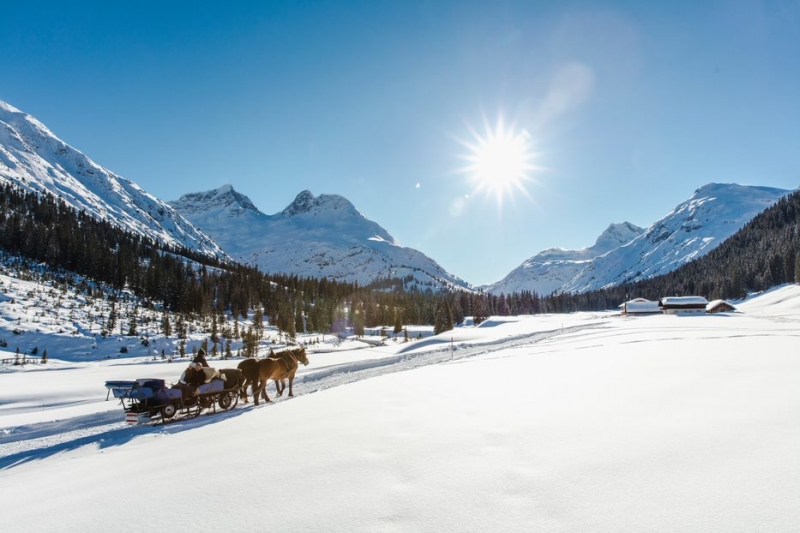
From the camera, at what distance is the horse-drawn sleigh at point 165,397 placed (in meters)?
11.4

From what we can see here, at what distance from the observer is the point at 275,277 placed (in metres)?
125

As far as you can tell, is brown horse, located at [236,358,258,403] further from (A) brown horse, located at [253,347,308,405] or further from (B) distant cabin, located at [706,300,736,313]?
(B) distant cabin, located at [706,300,736,313]

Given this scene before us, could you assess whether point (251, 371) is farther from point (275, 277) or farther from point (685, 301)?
point (275, 277)

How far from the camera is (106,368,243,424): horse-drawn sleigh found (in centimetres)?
1138

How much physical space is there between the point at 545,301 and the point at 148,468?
16519cm


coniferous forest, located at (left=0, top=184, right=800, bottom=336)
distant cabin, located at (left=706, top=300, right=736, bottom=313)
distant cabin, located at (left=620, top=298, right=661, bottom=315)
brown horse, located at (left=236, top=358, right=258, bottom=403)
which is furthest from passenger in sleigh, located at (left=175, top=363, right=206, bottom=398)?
distant cabin, located at (left=706, top=300, right=736, bottom=313)

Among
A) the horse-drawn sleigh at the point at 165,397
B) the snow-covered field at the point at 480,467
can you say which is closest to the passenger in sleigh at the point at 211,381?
the horse-drawn sleigh at the point at 165,397

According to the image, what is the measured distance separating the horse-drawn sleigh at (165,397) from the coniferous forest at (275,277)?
58.6 metres

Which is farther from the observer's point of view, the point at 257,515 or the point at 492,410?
the point at 492,410

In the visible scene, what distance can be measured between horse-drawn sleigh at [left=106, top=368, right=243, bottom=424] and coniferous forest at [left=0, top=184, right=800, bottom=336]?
2305 inches

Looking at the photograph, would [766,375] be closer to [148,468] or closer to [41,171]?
[148,468]

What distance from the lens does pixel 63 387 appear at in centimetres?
1955

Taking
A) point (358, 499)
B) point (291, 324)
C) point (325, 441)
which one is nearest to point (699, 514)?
point (358, 499)

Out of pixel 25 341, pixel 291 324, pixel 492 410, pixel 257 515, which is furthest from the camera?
pixel 291 324
